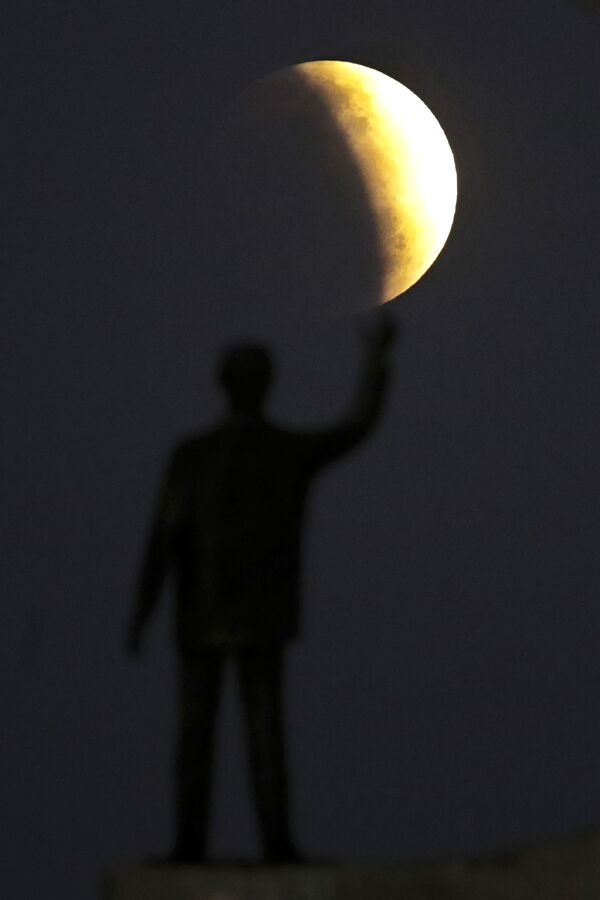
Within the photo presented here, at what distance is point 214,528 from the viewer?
23.6ft

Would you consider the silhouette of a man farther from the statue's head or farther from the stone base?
the stone base

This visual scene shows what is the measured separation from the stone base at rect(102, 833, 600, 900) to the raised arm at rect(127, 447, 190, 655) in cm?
109

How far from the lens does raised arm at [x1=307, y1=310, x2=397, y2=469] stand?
714cm

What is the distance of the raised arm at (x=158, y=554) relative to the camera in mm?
7344

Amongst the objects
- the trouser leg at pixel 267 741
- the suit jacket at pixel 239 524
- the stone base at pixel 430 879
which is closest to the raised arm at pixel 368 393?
the suit jacket at pixel 239 524

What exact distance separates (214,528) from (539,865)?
173 centimetres

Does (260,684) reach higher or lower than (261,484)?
lower

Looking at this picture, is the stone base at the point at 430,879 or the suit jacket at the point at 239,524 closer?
the stone base at the point at 430,879

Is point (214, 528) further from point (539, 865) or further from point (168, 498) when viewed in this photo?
point (539, 865)

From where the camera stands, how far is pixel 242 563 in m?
7.11

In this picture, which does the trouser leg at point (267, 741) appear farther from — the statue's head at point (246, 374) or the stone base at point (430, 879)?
the statue's head at point (246, 374)

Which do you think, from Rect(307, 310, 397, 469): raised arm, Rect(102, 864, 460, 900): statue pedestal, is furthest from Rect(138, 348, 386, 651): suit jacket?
Rect(102, 864, 460, 900): statue pedestal

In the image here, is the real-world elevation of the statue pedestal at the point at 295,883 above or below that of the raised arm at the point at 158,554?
below

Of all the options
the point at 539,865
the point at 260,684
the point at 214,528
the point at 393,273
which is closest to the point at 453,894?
the point at 539,865
